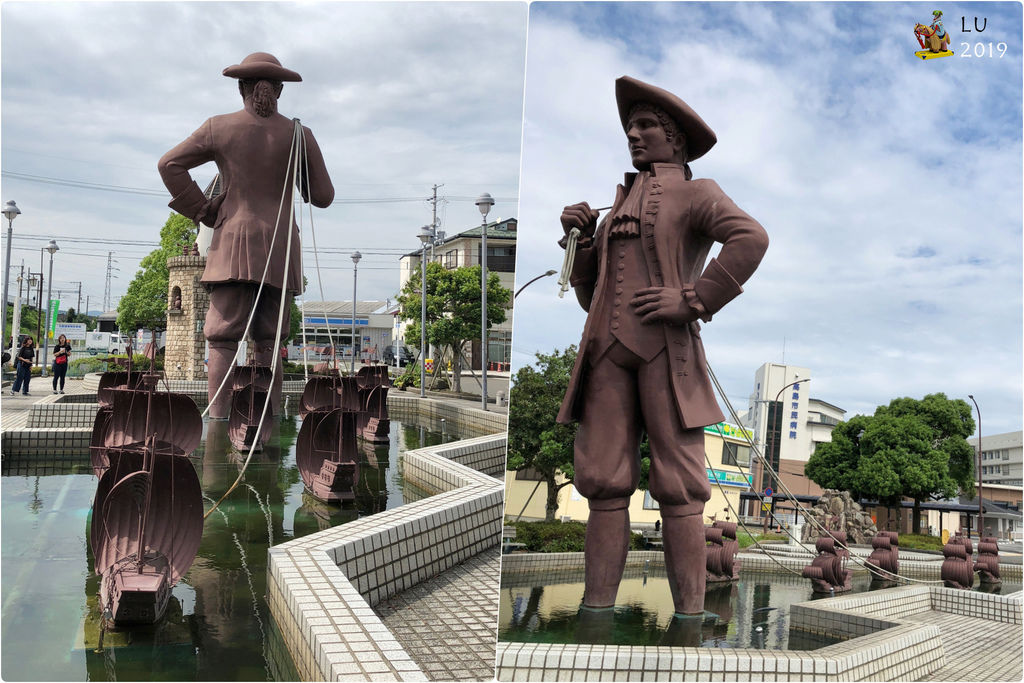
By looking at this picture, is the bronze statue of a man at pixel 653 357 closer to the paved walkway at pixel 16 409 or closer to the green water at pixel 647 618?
the green water at pixel 647 618

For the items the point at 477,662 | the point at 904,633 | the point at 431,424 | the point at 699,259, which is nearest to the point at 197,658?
the point at 477,662

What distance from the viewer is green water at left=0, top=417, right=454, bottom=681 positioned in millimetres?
3564

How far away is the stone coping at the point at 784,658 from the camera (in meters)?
3.54

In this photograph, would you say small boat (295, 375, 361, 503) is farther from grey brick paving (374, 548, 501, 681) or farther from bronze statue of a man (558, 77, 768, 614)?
bronze statue of a man (558, 77, 768, 614)

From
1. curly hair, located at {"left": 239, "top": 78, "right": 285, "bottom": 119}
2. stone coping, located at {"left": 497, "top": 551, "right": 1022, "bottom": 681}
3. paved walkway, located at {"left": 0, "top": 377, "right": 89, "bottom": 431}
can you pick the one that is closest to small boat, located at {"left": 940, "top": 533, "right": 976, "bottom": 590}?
stone coping, located at {"left": 497, "top": 551, "right": 1022, "bottom": 681}

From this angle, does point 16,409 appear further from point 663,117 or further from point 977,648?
point 977,648

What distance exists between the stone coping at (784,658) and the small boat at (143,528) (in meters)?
1.63

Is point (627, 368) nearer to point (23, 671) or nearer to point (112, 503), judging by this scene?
point (112, 503)

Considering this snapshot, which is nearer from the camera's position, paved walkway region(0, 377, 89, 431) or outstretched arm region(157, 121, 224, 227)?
outstretched arm region(157, 121, 224, 227)

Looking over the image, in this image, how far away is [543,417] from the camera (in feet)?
45.6

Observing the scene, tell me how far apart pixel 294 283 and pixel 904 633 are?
236 inches

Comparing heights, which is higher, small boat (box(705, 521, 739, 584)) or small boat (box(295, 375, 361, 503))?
small boat (box(295, 375, 361, 503))

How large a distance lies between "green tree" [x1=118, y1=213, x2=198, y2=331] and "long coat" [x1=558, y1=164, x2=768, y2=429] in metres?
32.6

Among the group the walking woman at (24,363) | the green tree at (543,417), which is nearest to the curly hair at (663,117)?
the green tree at (543,417)
